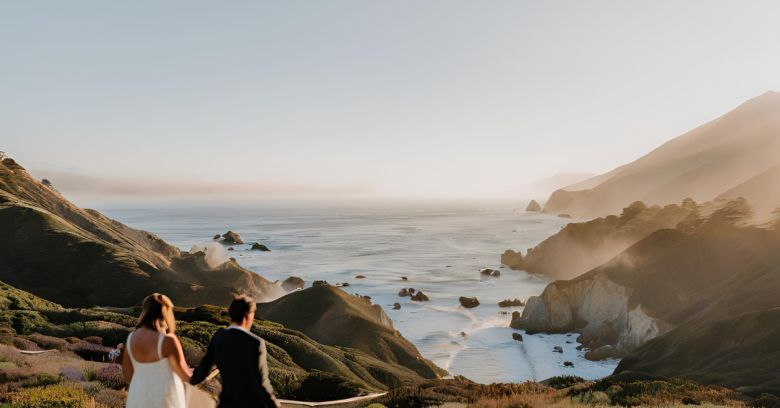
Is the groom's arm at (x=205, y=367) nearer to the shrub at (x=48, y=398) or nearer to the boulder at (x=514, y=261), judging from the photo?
the shrub at (x=48, y=398)

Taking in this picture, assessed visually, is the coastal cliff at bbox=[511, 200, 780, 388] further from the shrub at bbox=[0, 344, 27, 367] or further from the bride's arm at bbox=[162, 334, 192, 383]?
the shrub at bbox=[0, 344, 27, 367]

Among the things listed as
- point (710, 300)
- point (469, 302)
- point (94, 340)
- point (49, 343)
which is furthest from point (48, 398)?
point (469, 302)

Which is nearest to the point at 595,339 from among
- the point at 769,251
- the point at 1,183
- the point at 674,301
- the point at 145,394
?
the point at 674,301

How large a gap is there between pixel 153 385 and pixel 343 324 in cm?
3345

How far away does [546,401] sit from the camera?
39.3 ft

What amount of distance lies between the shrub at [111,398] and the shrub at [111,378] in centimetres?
63

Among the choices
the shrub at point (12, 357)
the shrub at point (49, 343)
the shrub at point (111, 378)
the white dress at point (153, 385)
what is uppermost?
the white dress at point (153, 385)

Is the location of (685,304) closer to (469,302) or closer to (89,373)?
(469,302)

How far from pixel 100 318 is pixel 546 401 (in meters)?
22.2

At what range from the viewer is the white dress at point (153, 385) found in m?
4.80

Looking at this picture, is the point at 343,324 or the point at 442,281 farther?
Answer: the point at 442,281

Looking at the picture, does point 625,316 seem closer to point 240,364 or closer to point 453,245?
point 240,364

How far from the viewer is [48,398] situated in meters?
7.99

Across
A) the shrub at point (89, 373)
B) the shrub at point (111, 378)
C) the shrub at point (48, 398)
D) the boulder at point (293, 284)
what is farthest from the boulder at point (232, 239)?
the shrub at point (48, 398)
